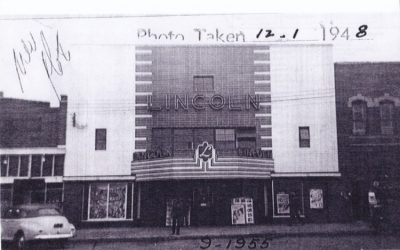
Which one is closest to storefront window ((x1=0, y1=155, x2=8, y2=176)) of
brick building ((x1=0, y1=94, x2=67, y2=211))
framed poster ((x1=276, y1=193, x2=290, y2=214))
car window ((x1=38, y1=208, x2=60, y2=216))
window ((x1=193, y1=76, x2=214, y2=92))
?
brick building ((x1=0, y1=94, x2=67, y2=211))

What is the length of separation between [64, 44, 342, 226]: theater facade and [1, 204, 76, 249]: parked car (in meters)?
1.20

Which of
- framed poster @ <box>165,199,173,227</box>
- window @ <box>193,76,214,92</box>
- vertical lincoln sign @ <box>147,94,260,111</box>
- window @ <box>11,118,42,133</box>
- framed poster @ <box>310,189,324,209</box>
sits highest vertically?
window @ <box>193,76,214,92</box>

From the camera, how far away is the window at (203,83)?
14.7 m

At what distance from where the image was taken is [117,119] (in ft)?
46.9

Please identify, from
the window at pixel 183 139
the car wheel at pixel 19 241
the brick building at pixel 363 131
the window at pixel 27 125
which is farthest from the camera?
the window at pixel 183 139

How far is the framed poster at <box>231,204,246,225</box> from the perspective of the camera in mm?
15719

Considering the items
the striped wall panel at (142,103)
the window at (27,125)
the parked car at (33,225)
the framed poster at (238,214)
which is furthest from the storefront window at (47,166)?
the framed poster at (238,214)

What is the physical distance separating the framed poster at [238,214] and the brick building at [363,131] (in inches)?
145

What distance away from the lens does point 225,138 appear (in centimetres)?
1597

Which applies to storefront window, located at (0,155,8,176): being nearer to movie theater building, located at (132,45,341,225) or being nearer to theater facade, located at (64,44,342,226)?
theater facade, located at (64,44,342,226)

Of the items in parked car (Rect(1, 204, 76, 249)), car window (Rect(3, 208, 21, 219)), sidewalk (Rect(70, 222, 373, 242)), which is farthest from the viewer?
sidewalk (Rect(70, 222, 373, 242))

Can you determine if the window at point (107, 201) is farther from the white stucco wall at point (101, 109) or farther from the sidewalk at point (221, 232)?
the white stucco wall at point (101, 109)

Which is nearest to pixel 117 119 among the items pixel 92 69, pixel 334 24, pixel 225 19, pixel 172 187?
pixel 92 69
